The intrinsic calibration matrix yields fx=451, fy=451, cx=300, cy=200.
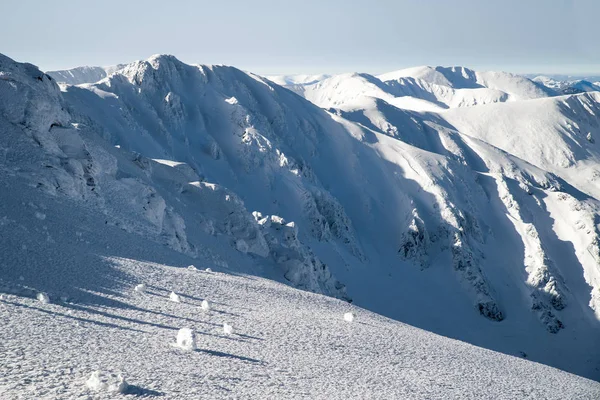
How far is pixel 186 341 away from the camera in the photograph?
32.3 feet

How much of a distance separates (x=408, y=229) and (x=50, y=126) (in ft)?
156

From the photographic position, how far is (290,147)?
7088 cm

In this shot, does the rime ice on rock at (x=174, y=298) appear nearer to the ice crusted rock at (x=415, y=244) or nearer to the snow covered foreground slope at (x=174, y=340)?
the snow covered foreground slope at (x=174, y=340)

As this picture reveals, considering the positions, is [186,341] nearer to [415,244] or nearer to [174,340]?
[174,340]

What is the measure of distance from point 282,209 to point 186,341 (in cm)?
4753

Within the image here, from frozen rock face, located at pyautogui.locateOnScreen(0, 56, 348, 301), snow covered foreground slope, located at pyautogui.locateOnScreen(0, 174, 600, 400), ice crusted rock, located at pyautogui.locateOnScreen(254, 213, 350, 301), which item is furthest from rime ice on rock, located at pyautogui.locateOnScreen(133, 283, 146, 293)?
ice crusted rock, located at pyautogui.locateOnScreen(254, 213, 350, 301)

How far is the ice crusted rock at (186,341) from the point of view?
9.81 metres

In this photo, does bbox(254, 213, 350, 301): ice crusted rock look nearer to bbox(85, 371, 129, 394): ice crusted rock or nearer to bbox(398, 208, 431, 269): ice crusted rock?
bbox(398, 208, 431, 269): ice crusted rock

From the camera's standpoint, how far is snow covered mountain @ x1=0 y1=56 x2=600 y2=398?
64.2 feet

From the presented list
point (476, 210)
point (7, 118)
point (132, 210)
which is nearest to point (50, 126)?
point (7, 118)

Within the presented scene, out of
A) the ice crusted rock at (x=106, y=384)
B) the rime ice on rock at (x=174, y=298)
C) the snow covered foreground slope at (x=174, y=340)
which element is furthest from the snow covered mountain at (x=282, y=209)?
the ice crusted rock at (x=106, y=384)

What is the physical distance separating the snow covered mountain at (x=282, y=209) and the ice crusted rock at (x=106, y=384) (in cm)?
425

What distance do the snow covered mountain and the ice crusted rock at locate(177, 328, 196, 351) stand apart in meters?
2.55

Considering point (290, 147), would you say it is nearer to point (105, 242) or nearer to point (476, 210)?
point (476, 210)
